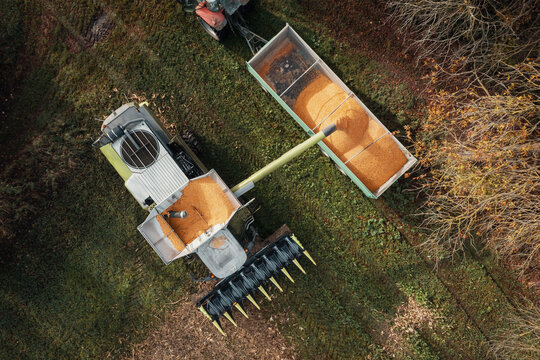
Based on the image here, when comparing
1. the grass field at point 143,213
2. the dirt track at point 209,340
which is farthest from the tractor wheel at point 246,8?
the dirt track at point 209,340

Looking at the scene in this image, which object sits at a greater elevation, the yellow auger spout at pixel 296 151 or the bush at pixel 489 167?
the yellow auger spout at pixel 296 151

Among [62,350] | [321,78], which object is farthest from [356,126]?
[62,350]

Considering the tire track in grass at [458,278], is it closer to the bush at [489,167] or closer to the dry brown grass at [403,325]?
the bush at [489,167]

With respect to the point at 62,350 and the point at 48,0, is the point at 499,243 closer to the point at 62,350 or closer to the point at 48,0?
the point at 62,350

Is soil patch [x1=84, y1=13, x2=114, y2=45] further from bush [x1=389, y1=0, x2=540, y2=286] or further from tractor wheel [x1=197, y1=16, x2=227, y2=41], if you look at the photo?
bush [x1=389, y1=0, x2=540, y2=286]

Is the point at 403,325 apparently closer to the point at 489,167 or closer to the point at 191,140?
the point at 489,167
